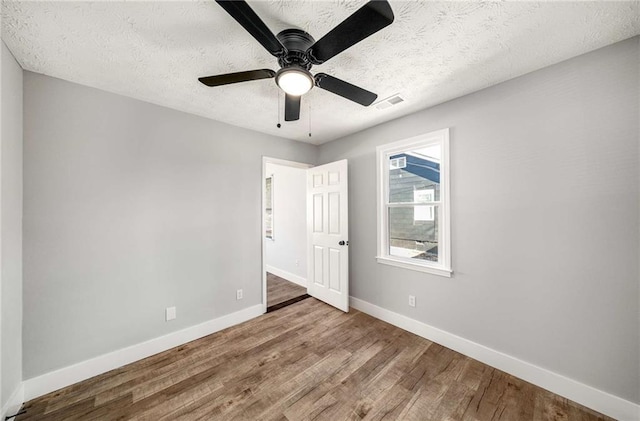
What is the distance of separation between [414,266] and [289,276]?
8.73 ft

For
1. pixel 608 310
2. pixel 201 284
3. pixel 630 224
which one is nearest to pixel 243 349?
pixel 201 284

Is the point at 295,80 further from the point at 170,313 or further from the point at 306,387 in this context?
the point at 170,313

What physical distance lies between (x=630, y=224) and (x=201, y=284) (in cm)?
363

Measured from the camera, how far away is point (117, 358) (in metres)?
2.12

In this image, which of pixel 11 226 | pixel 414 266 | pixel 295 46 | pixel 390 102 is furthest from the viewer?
pixel 414 266

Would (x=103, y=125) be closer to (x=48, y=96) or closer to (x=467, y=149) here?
(x=48, y=96)

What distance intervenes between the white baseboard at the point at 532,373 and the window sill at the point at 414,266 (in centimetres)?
58

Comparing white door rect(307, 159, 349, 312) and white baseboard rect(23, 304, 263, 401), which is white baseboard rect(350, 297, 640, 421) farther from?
white baseboard rect(23, 304, 263, 401)

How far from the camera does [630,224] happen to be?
1.55 meters

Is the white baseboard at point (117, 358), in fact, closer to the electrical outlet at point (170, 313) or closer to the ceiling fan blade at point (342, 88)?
the electrical outlet at point (170, 313)

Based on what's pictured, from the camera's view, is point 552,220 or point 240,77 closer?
point 240,77

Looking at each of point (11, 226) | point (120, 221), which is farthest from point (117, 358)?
point (11, 226)

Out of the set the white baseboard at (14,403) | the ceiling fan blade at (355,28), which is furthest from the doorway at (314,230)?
the white baseboard at (14,403)

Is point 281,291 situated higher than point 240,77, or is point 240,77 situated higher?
point 240,77
